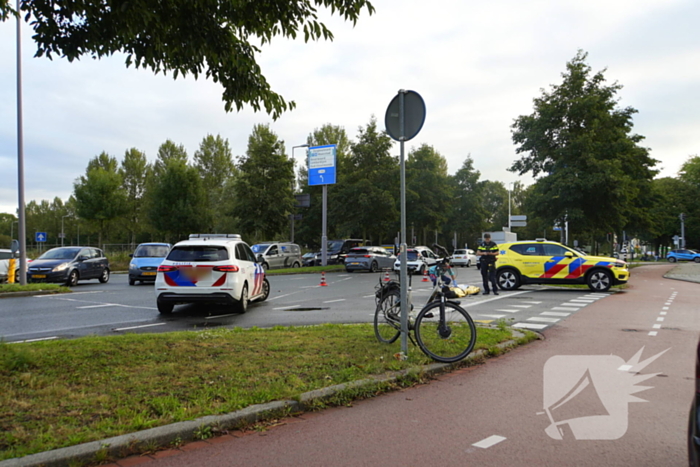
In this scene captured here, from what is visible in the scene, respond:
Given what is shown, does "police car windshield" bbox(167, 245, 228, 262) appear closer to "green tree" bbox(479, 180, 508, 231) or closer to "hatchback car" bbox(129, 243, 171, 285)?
"hatchback car" bbox(129, 243, 171, 285)

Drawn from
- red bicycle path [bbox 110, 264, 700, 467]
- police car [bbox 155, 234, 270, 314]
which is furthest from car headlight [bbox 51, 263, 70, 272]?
red bicycle path [bbox 110, 264, 700, 467]

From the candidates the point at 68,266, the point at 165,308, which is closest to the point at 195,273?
the point at 165,308

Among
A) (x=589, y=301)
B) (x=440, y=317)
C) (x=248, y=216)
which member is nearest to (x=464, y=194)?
(x=248, y=216)

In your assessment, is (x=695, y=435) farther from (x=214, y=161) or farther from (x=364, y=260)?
(x=214, y=161)

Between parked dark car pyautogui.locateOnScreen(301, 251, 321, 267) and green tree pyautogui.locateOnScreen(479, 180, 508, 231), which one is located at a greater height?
green tree pyautogui.locateOnScreen(479, 180, 508, 231)

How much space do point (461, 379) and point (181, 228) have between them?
50100mm

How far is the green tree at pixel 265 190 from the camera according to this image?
4200cm

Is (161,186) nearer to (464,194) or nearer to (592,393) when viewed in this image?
(464,194)

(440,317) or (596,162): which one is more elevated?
(596,162)

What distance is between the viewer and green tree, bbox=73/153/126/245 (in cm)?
4619

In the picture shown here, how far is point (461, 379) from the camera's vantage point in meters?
5.76

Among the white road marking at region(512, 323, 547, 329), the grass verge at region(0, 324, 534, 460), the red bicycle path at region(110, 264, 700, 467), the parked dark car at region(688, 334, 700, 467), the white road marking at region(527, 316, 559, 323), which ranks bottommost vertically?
the white road marking at region(527, 316, 559, 323)

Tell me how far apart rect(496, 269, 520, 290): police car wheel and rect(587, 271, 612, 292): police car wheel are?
230 centimetres

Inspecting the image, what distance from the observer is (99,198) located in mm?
46312
